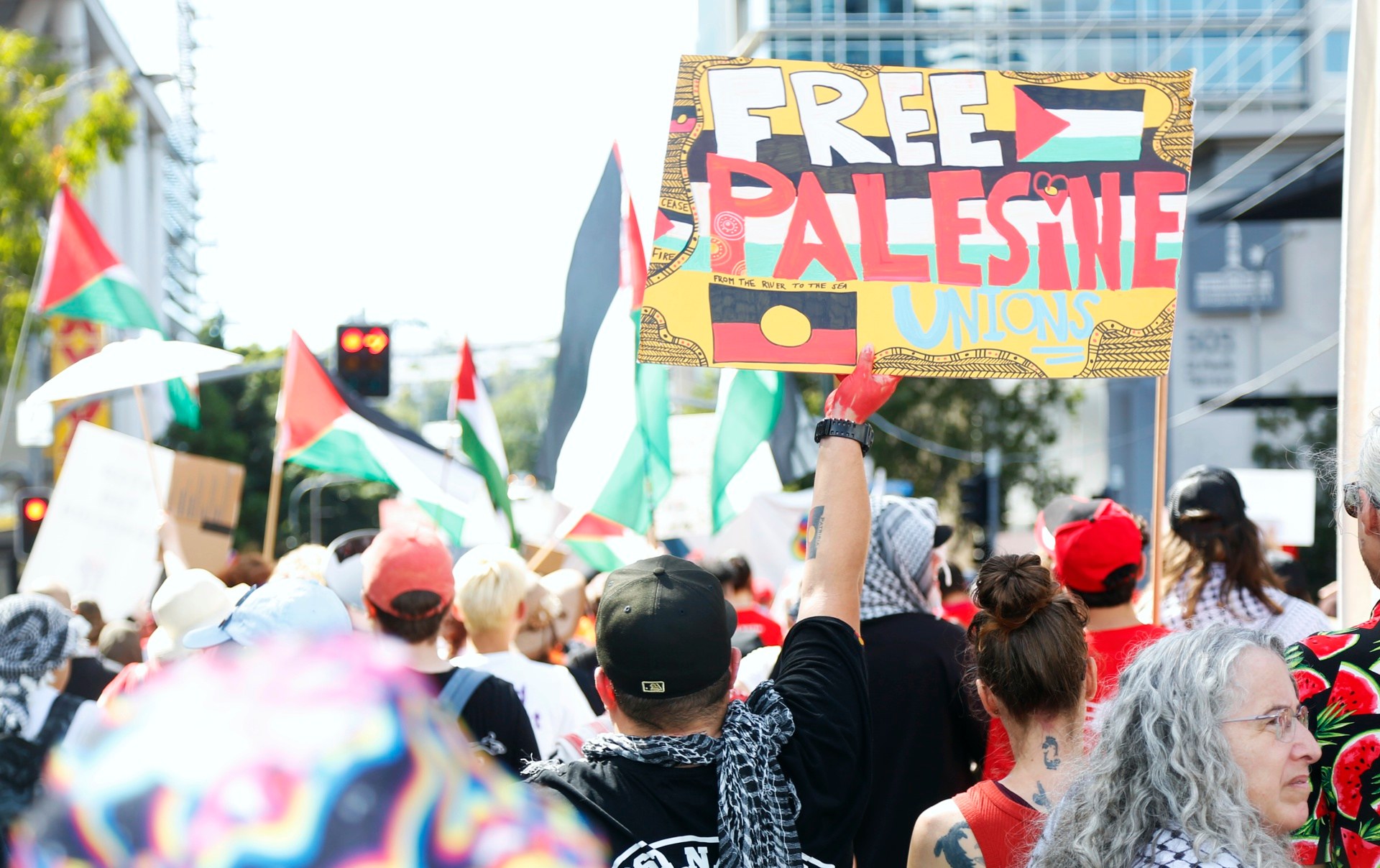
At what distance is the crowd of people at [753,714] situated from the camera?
862mm

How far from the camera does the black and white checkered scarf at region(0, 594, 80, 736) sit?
12.3ft

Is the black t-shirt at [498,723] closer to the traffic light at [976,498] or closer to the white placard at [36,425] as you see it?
the white placard at [36,425]

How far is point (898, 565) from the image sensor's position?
3.87m

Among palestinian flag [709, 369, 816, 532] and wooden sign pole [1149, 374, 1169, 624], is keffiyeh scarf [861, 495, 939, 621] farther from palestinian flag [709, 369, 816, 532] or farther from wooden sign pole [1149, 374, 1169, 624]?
palestinian flag [709, 369, 816, 532]

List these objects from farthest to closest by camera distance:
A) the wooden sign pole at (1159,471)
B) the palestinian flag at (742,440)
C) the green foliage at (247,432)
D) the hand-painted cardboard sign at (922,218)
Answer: the green foliage at (247,432)
the palestinian flag at (742,440)
the wooden sign pole at (1159,471)
the hand-painted cardboard sign at (922,218)

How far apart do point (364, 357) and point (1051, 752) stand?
12.4m

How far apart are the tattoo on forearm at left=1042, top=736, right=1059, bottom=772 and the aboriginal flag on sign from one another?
1068 millimetres

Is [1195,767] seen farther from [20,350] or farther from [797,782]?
[20,350]

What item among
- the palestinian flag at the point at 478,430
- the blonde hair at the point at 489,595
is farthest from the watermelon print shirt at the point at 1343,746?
the palestinian flag at the point at 478,430

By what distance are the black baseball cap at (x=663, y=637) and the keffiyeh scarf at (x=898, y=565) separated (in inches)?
Result: 60.3

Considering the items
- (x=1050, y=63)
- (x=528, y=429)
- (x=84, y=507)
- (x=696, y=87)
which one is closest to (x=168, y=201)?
(x=528, y=429)

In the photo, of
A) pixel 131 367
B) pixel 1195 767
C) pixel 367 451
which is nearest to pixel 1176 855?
pixel 1195 767

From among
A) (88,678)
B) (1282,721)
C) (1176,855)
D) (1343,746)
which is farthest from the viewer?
(88,678)

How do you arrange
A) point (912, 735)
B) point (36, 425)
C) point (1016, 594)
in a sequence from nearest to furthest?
point (1016, 594) → point (912, 735) → point (36, 425)
